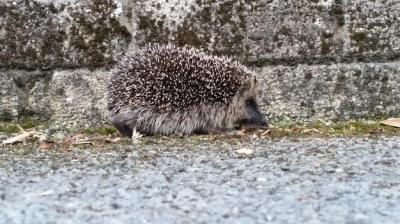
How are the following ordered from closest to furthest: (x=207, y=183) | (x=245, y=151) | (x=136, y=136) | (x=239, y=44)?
(x=207, y=183), (x=245, y=151), (x=136, y=136), (x=239, y=44)

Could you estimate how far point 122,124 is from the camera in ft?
17.0

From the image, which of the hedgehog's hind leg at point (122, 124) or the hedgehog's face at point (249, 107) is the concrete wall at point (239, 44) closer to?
the hedgehog's face at point (249, 107)

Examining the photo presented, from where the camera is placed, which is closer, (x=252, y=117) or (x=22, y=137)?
(x=22, y=137)

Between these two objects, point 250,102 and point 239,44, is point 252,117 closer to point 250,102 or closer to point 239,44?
point 250,102

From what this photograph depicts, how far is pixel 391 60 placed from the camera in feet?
18.1

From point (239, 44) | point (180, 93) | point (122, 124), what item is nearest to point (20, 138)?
point (122, 124)

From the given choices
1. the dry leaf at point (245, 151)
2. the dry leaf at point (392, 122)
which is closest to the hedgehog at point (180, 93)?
the dry leaf at point (392, 122)

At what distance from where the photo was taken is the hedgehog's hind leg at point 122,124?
5156mm

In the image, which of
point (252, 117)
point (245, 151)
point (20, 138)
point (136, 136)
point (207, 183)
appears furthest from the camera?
point (252, 117)

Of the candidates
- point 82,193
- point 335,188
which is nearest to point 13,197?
point 82,193

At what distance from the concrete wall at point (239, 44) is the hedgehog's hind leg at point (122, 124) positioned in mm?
435

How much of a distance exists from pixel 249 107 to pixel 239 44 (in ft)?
Result: 1.57

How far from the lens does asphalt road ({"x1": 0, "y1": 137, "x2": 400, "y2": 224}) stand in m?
2.71

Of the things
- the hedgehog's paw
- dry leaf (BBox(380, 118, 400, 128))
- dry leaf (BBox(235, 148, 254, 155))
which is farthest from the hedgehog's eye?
dry leaf (BBox(235, 148, 254, 155))
